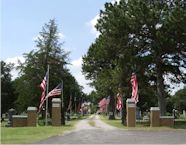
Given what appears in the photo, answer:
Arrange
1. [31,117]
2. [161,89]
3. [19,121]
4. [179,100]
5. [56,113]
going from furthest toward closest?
[179,100] → [161,89] → [56,113] → [19,121] → [31,117]

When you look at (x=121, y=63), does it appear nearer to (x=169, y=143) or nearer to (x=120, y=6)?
(x=120, y=6)

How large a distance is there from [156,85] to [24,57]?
65.3 feet

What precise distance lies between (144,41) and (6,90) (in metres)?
60.1

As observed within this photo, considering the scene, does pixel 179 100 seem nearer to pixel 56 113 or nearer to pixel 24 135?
pixel 56 113

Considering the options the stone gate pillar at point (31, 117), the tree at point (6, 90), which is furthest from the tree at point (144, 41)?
the tree at point (6, 90)

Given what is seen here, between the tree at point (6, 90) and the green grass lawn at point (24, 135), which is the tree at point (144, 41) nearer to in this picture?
the green grass lawn at point (24, 135)

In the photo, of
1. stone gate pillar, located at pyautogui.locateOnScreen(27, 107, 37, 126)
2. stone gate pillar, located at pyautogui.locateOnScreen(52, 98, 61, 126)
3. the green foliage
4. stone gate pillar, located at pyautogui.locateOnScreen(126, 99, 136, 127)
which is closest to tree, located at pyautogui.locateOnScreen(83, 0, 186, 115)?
stone gate pillar, located at pyautogui.locateOnScreen(126, 99, 136, 127)

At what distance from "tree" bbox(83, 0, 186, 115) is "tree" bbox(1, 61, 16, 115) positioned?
1983 inches

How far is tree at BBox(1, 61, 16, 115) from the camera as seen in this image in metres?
101

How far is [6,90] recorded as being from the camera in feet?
343

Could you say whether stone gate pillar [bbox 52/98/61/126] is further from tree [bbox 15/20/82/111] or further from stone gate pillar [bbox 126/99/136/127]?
tree [bbox 15/20/82/111]

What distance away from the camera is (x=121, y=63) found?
50250 mm

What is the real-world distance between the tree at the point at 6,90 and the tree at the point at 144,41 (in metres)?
50.4

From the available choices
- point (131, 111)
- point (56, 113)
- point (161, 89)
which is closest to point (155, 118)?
point (131, 111)
